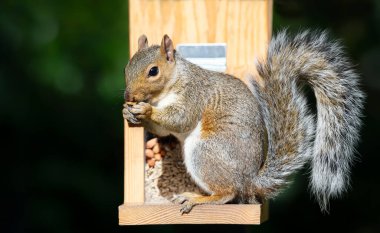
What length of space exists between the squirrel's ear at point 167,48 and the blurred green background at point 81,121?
1.67 m

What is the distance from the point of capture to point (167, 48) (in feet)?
11.0

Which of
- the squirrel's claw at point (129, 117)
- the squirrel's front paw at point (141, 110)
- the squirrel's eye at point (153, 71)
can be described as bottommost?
the squirrel's claw at point (129, 117)

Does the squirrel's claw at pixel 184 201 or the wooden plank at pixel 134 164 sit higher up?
the wooden plank at pixel 134 164

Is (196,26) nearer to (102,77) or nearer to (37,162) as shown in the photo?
(102,77)

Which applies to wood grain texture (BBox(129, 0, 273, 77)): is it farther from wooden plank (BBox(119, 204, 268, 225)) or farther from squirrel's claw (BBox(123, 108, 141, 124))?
wooden plank (BBox(119, 204, 268, 225))

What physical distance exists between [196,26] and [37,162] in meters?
2.04

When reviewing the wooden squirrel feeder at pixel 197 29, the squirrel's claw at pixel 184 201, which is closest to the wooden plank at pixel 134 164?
the wooden squirrel feeder at pixel 197 29

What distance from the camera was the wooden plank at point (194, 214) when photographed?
3.29m

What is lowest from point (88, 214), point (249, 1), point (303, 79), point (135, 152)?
point (88, 214)

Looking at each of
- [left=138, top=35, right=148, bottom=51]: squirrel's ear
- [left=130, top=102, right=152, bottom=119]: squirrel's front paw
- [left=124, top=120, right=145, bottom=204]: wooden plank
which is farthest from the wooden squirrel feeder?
[left=130, top=102, right=152, bottom=119]: squirrel's front paw

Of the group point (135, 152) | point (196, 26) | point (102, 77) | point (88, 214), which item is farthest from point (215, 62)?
point (88, 214)

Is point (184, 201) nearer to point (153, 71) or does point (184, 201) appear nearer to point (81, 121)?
point (153, 71)

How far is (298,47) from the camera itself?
3533mm

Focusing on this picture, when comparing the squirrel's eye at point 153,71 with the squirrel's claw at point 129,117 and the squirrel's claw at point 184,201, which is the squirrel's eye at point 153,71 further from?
the squirrel's claw at point 184,201
